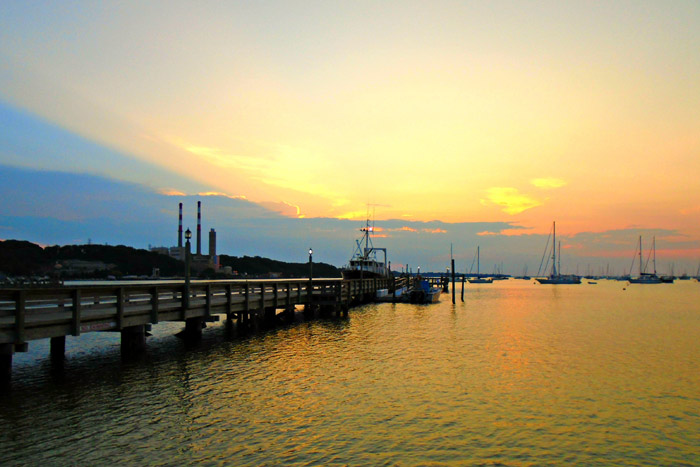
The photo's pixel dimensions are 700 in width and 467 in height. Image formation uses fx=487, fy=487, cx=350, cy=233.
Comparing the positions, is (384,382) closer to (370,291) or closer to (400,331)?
(400,331)

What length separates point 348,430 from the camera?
12805 mm

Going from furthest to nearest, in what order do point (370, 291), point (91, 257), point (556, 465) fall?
1. point (91, 257)
2. point (370, 291)
3. point (556, 465)

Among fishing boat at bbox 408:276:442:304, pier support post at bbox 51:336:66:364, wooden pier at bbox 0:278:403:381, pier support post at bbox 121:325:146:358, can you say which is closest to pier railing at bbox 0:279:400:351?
wooden pier at bbox 0:278:403:381

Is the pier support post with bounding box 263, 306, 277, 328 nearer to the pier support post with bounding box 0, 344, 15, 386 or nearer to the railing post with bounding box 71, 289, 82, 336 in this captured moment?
the railing post with bounding box 71, 289, 82, 336

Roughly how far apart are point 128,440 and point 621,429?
42.4ft

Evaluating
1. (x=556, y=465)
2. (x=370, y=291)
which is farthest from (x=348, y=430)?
(x=370, y=291)

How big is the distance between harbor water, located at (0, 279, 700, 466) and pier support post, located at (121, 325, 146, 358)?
516mm

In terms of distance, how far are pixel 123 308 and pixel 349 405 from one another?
33.8ft

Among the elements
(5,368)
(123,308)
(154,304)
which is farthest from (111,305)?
(5,368)

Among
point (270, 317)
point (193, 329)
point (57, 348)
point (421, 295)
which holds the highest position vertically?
point (57, 348)

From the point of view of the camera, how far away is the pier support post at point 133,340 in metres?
21.8

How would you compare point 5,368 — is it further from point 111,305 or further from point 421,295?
point 421,295

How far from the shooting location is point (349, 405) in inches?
593

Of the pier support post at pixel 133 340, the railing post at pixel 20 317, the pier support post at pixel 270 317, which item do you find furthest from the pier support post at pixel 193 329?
the railing post at pixel 20 317
